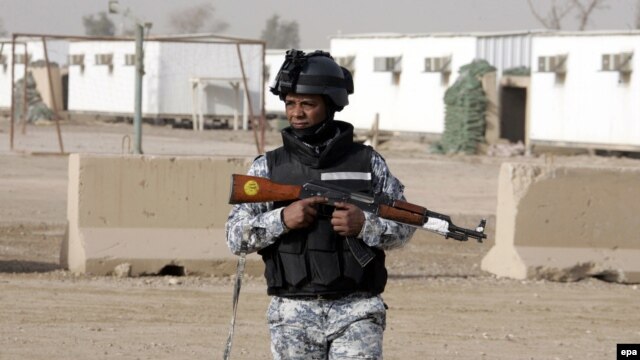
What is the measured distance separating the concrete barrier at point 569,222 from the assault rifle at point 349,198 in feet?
25.3

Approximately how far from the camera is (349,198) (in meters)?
4.84

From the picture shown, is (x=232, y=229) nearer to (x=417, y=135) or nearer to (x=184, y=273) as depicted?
(x=184, y=273)

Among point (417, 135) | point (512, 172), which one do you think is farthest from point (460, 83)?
point (512, 172)

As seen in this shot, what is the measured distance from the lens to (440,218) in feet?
16.3

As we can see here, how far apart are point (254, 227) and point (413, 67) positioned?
37919mm

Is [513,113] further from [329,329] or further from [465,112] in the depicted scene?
[329,329]

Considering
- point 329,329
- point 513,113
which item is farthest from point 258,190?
point 513,113

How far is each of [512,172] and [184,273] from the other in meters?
3.17

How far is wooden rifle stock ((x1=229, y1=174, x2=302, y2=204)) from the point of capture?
4.89 metres

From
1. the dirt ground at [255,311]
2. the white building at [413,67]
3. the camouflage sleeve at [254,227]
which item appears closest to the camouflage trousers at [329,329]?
the camouflage sleeve at [254,227]

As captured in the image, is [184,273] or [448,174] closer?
[184,273]

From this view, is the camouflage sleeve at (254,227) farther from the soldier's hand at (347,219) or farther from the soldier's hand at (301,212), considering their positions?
the soldier's hand at (347,219)

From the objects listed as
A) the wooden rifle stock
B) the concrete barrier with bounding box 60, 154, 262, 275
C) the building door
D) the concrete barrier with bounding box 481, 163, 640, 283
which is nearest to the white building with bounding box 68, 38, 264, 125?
the building door

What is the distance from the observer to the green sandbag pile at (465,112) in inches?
1451
